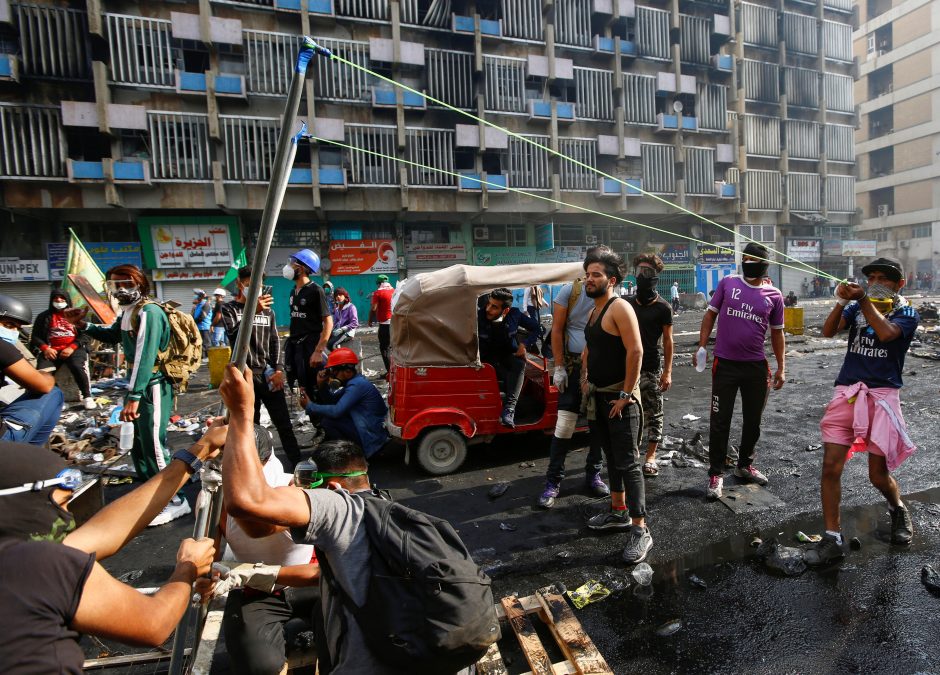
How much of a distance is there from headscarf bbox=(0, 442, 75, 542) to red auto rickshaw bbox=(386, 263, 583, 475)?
3229 mm

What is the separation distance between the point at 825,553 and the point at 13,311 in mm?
5758

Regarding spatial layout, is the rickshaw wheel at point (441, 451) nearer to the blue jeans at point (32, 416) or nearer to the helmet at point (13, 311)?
the blue jeans at point (32, 416)

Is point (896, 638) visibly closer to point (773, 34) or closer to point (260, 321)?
point (260, 321)

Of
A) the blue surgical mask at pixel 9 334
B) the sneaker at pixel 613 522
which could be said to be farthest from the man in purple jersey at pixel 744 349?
the blue surgical mask at pixel 9 334

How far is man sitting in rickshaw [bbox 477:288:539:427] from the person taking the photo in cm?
504

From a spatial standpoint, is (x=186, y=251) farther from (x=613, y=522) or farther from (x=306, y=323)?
(x=613, y=522)

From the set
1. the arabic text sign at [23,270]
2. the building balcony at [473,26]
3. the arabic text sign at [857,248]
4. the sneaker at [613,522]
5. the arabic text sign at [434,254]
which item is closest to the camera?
the sneaker at [613,522]

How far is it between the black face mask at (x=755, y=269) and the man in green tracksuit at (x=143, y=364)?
4.81 meters

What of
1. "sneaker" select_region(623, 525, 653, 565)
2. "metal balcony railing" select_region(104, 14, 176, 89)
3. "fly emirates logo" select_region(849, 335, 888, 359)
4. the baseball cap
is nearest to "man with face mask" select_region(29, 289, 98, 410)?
"sneaker" select_region(623, 525, 653, 565)

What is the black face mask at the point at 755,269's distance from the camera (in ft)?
13.3

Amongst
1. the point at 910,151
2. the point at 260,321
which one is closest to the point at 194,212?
the point at 260,321

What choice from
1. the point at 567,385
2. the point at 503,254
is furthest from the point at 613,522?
the point at 503,254

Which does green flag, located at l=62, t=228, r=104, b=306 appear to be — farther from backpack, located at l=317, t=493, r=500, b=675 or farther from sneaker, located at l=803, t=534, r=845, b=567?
sneaker, located at l=803, t=534, r=845, b=567

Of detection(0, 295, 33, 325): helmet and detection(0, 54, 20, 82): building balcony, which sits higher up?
detection(0, 54, 20, 82): building balcony
